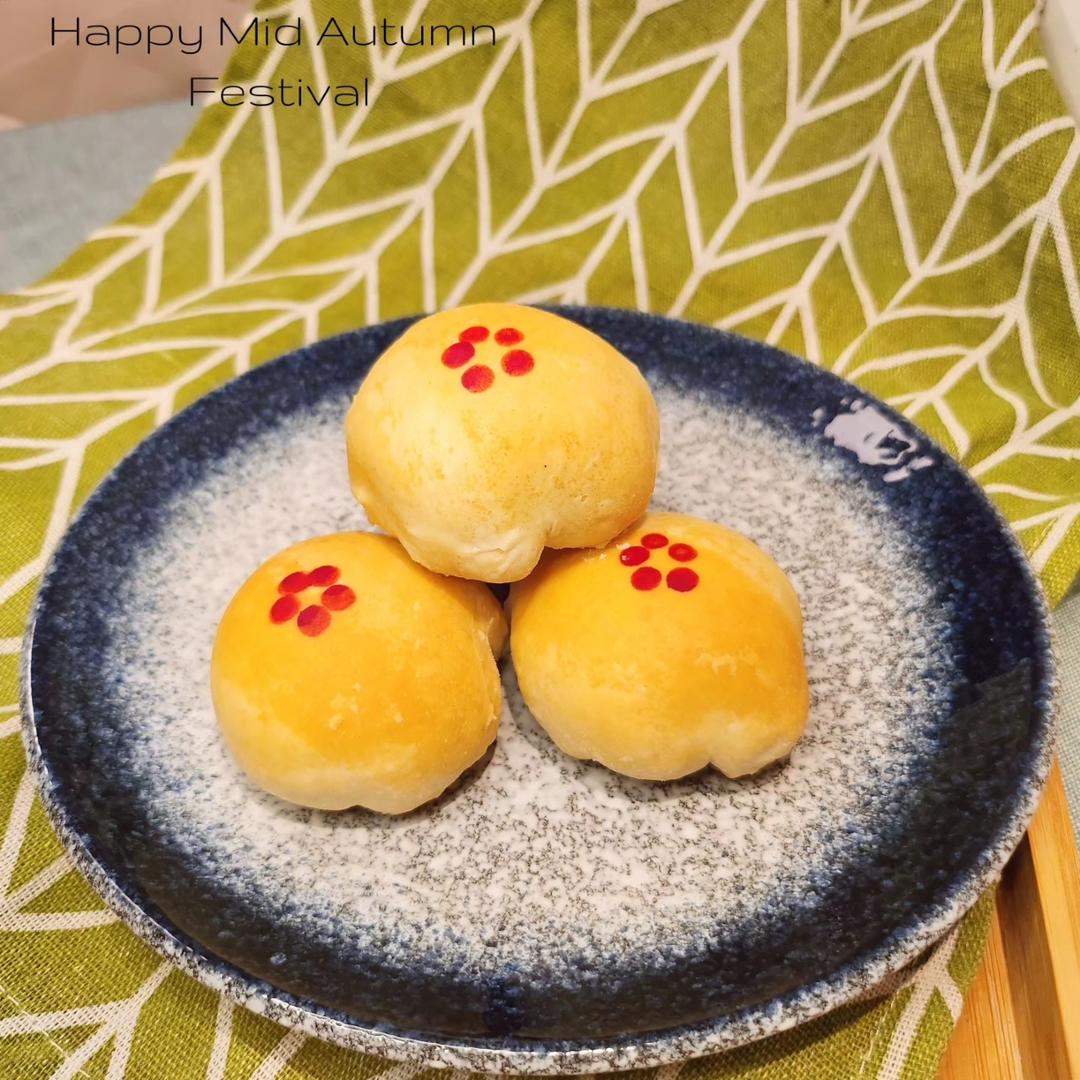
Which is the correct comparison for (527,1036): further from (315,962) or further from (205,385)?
(205,385)

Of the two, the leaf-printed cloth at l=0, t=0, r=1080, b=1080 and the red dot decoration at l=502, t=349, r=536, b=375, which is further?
the leaf-printed cloth at l=0, t=0, r=1080, b=1080

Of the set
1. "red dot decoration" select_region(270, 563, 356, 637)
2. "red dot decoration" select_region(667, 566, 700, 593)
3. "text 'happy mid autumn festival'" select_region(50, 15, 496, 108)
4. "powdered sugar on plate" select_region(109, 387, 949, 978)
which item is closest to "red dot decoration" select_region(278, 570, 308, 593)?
"red dot decoration" select_region(270, 563, 356, 637)

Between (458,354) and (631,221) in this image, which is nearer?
(458,354)

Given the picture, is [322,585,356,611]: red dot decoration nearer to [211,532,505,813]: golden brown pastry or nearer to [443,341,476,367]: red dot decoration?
[211,532,505,813]: golden brown pastry

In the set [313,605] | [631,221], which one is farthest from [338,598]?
[631,221]

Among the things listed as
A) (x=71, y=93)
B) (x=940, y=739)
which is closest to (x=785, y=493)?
(x=940, y=739)

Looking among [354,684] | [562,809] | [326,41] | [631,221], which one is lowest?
[562,809]

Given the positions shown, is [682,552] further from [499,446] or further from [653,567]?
[499,446]

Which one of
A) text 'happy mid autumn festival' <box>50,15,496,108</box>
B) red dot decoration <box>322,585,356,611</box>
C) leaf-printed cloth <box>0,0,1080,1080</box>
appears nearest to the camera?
red dot decoration <box>322,585,356,611</box>
